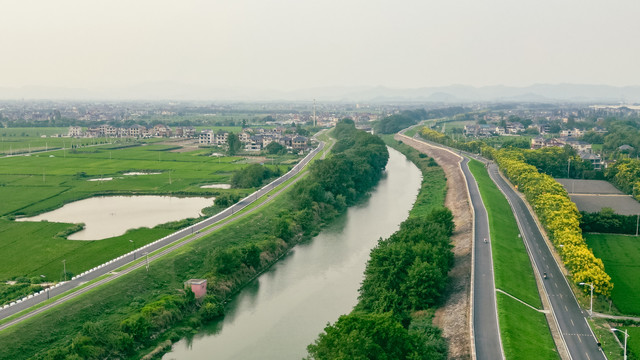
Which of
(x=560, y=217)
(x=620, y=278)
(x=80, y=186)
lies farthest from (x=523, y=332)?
(x=80, y=186)

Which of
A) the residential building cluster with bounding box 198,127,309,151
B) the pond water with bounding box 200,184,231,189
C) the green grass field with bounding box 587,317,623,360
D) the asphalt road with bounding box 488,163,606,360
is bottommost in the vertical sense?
the green grass field with bounding box 587,317,623,360

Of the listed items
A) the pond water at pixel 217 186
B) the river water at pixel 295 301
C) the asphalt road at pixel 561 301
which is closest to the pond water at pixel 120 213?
the pond water at pixel 217 186

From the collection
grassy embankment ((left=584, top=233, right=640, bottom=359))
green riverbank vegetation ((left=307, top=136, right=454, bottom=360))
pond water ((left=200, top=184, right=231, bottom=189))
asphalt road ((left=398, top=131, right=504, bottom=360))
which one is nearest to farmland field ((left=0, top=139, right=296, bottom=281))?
pond water ((left=200, top=184, right=231, bottom=189))

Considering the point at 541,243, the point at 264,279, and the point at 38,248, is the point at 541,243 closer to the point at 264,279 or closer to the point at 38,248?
the point at 264,279

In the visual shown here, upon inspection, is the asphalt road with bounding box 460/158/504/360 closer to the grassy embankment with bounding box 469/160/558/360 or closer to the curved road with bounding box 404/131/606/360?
the curved road with bounding box 404/131/606/360

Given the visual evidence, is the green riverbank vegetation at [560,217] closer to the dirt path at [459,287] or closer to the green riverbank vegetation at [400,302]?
the dirt path at [459,287]

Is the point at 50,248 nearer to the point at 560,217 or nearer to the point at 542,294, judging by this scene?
the point at 542,294
